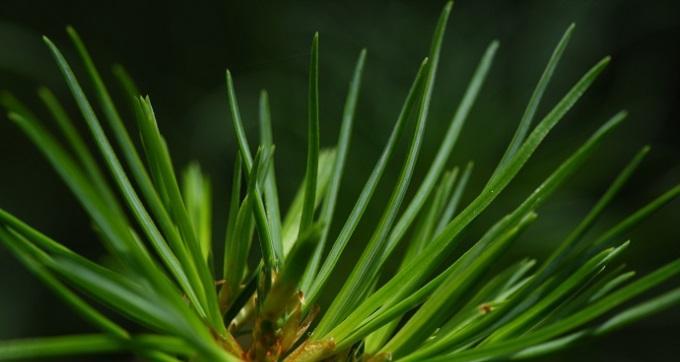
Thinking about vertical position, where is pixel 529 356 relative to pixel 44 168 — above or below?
below

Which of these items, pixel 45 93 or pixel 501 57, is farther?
pixel 501 57

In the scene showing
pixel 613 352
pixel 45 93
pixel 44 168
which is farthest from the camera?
pixel 44 168

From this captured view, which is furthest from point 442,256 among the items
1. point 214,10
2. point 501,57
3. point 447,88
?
point 214,10

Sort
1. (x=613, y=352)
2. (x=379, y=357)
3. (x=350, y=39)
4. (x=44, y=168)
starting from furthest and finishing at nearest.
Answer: (x=44, y=168), (x=350, y=39), (x=613, y=352), (x=379, y=357)

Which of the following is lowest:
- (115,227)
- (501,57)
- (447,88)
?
(115,227)

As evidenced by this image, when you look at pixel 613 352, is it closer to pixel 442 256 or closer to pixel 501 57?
pixel 501 57

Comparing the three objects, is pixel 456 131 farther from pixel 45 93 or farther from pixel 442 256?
pixel 45 93
